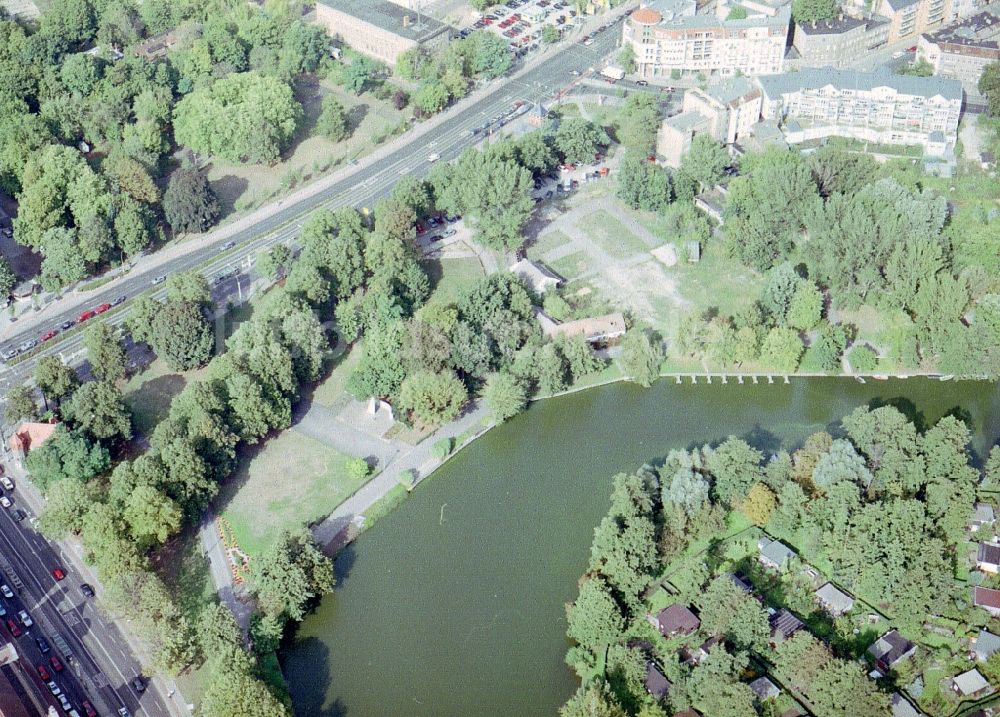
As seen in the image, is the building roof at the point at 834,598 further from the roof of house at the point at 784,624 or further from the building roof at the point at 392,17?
the building roof at the point at 392,17

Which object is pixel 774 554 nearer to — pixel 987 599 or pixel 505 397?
pixel 987 599

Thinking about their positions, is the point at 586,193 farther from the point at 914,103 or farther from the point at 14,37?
the point at 14,37

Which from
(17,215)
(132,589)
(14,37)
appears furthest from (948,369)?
(14,37)

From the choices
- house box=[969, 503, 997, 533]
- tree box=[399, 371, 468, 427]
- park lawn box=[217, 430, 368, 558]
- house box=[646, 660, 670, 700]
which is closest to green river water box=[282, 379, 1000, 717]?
tree box=[399, 371, 468, 427]

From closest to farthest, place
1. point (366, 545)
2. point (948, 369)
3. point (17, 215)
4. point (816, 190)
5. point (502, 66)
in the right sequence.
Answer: point (366, 545) → point (948, 369) → point (816, 190) → point (17, 215) → point (502, 66)

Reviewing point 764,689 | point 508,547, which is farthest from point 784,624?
point 508,547

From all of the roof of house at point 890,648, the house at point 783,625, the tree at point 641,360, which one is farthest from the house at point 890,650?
the tree at point 641,360
